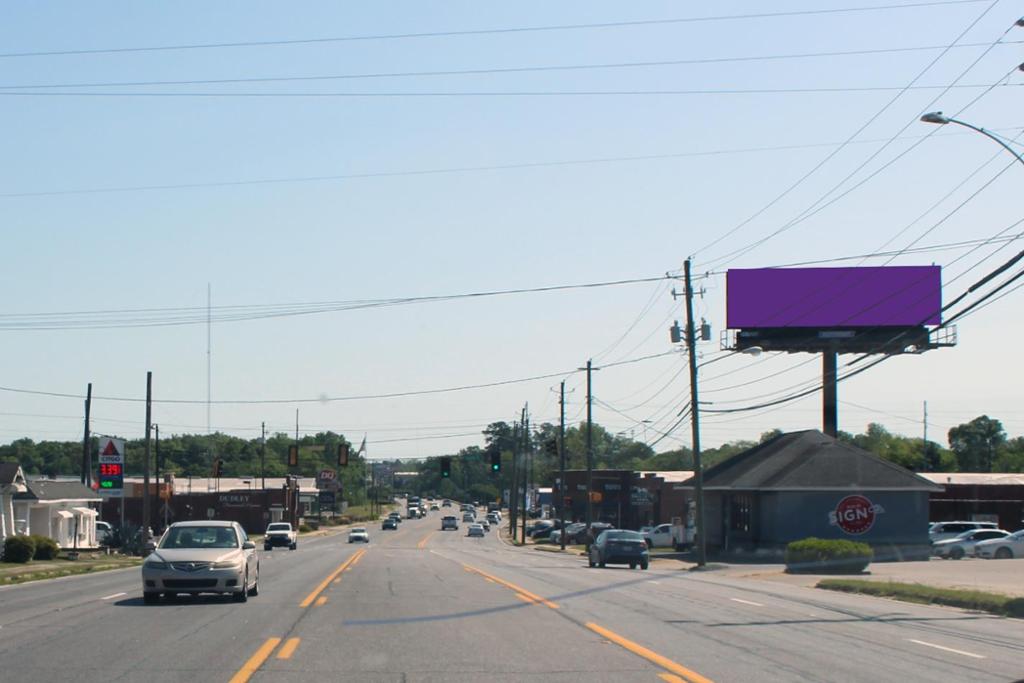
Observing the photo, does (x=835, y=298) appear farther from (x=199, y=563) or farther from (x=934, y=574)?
(x=199, y=563)

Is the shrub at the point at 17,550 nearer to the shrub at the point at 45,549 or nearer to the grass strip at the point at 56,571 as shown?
the grass strip at the point at 56,571

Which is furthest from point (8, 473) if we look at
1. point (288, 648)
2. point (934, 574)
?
point (288, 648)

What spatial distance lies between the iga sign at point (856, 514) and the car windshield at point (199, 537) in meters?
35.3

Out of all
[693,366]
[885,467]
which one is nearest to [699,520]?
[693,366]

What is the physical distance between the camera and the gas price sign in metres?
54.6

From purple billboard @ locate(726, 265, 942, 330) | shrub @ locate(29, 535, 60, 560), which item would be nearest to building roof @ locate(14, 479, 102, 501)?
shrub @ locate(29, 535, 60, 560)

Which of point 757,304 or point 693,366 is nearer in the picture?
point 693,366

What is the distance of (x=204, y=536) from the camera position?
22.9 m

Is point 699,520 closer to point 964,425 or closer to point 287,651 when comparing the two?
point 287,651

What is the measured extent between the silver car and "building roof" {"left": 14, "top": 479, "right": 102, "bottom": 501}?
144 feet

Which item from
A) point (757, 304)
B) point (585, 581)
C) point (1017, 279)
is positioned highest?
point (757, 304)

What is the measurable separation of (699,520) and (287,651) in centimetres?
3513

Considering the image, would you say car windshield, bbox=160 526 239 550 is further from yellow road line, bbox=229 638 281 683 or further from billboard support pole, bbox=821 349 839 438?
billboard support pole, bbox=821 349 839 438

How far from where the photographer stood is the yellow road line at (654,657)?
12859 millimetres
